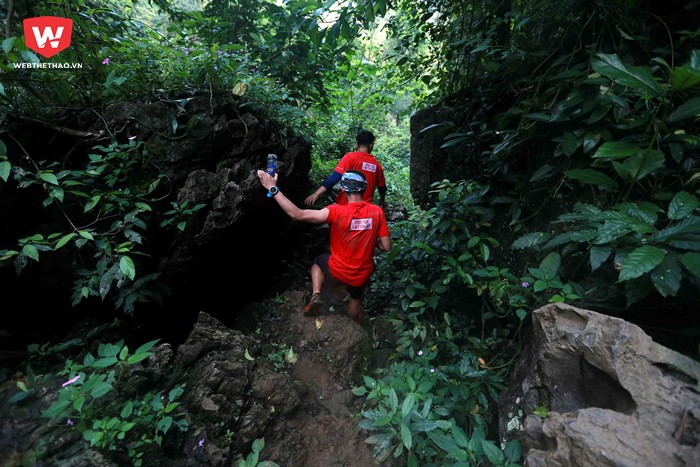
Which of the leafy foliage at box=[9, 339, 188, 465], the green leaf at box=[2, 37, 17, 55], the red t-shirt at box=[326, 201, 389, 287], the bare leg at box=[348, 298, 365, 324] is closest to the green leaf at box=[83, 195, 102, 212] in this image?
the green leaf at box=[2, 37, 17, 55]

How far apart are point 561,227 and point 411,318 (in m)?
1.62

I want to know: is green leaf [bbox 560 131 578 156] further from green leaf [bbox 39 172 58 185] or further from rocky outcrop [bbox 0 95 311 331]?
green leaf [bbox 39 172 58 185]

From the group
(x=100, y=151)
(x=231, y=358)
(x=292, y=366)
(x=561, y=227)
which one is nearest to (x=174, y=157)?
(x=100, y=151)

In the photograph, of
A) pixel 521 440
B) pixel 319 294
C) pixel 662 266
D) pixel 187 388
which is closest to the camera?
pixel 662 266

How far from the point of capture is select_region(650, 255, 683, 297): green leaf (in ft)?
4.39

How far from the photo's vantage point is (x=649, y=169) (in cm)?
159

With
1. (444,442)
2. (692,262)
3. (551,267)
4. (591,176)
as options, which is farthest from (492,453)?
(591,176)

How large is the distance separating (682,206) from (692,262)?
1.41ft

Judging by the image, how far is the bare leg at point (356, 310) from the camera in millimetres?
3594

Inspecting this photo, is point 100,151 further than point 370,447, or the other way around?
point 100,151

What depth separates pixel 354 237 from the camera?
3256 mm

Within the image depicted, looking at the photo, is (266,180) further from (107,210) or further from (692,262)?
(692,262)

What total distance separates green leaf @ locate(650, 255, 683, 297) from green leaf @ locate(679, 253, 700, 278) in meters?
0.07

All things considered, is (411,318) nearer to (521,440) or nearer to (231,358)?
(521,440)
